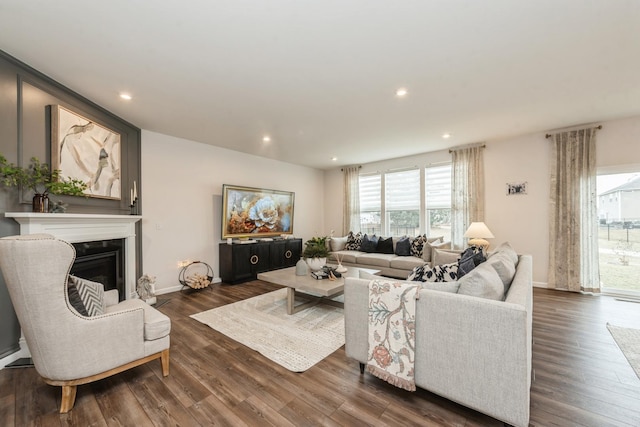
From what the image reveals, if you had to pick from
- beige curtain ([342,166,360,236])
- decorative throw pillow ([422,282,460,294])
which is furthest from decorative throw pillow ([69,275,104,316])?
beige curtain ([342,166,360,236])

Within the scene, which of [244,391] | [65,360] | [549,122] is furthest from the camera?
[549,122]

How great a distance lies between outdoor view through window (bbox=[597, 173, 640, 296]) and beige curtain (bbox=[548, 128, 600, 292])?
18 centimetres

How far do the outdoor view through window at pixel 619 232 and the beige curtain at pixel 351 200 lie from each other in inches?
170

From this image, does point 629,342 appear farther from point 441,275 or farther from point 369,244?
point 369,244

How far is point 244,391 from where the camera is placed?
6.08 feet

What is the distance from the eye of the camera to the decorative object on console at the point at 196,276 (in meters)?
4.29

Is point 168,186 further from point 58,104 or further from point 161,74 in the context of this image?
point 161,74

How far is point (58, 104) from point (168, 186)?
1835mm

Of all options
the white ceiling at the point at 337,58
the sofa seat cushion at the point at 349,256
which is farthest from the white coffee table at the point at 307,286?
the white ceiling at the point at 337,58

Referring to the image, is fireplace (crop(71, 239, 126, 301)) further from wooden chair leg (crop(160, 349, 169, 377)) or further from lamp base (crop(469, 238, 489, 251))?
lamp base (crop(469, 238, 489, 251))

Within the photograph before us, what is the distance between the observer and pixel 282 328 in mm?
2863

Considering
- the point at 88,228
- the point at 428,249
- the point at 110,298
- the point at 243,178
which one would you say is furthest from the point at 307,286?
the point at 243,178

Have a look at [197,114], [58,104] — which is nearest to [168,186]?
[197,114]

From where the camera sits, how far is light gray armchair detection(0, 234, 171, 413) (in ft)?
4.97
